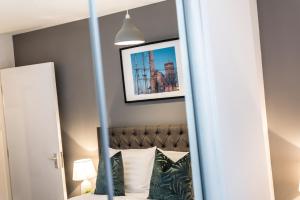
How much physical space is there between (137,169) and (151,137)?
0.18 metres

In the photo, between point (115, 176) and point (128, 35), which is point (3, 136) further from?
point (128, 35)

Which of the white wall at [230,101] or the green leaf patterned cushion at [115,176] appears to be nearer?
the green leaf patterned cushion at [115,176]

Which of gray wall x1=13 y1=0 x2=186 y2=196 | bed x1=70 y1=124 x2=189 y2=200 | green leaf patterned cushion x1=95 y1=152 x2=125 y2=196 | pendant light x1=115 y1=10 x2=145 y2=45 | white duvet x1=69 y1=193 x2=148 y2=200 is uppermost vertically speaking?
pendant light x1=115 y1=10 x2=145 y2=45

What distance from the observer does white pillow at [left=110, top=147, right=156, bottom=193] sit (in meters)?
1.68

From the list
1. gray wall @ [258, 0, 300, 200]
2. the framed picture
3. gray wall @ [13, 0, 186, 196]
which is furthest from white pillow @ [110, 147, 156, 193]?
gray wall @ [258, 0, 300, 200]

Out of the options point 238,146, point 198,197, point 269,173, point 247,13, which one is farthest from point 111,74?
point 269,173

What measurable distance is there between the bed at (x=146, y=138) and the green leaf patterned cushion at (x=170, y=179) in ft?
0.18

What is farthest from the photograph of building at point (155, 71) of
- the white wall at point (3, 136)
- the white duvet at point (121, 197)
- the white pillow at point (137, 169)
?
the white wall at point (3, 136)

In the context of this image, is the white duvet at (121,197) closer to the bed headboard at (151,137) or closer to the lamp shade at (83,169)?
the lamp shade at (83,169)

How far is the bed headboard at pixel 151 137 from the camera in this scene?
167cm

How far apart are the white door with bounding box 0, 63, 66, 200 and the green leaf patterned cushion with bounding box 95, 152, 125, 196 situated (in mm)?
153

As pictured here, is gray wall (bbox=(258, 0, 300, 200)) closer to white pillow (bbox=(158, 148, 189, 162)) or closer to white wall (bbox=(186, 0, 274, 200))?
white wall (bbox=(186, 0, 274, 200))

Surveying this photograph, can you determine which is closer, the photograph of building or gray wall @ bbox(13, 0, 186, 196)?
gray wall @ bbox(13, 0, 186, 196)

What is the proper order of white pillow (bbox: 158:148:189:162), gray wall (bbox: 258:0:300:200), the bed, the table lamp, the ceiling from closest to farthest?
the ceiling → the table lamp → the bed → white pillow (bbox: 158:148:189:162) → gray wall (bbox: 258:0:300:200)
